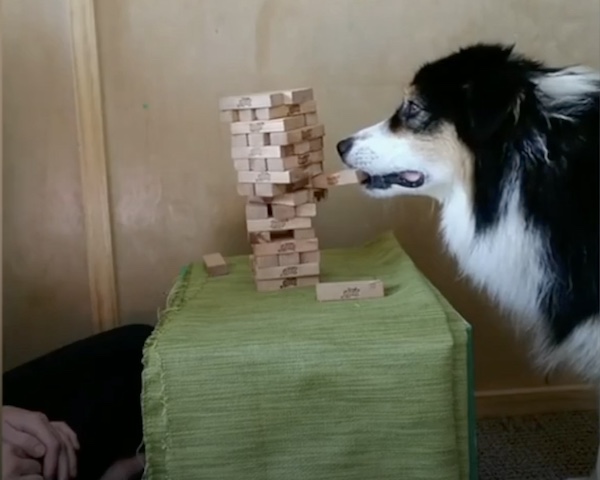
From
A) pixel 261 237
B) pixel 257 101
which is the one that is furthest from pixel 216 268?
pixel 257 101

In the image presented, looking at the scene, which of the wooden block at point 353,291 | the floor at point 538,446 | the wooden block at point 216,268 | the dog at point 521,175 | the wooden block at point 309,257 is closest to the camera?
the dog at point 521,175

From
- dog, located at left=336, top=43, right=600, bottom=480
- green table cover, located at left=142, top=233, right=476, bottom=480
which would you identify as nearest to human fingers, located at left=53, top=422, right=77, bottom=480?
green table cover, located at left=142, top=233, right=476, bottom=480

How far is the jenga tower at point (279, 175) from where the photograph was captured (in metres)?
1.42

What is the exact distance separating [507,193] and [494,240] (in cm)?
9

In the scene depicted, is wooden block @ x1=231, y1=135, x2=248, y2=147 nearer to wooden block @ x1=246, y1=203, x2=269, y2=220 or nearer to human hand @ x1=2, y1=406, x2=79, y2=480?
wooden block @ x1=246, y1=203, x2=269, y2=220

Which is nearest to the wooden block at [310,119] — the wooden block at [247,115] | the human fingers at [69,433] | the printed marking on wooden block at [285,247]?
the wooden block at [247,115]

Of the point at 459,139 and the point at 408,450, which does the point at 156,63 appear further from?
the point at 408,450

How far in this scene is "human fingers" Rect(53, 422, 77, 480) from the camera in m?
1.34

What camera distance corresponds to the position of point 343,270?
1.59 m

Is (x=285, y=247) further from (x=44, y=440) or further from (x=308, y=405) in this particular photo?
(x=44, y=440)

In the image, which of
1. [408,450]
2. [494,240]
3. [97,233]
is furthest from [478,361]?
[97,233]

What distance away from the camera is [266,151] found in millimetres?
1426

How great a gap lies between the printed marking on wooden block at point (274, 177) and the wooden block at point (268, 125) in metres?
0.08

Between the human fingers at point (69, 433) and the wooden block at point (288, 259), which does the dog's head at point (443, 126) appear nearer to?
the wooden block at point (288, 259)
